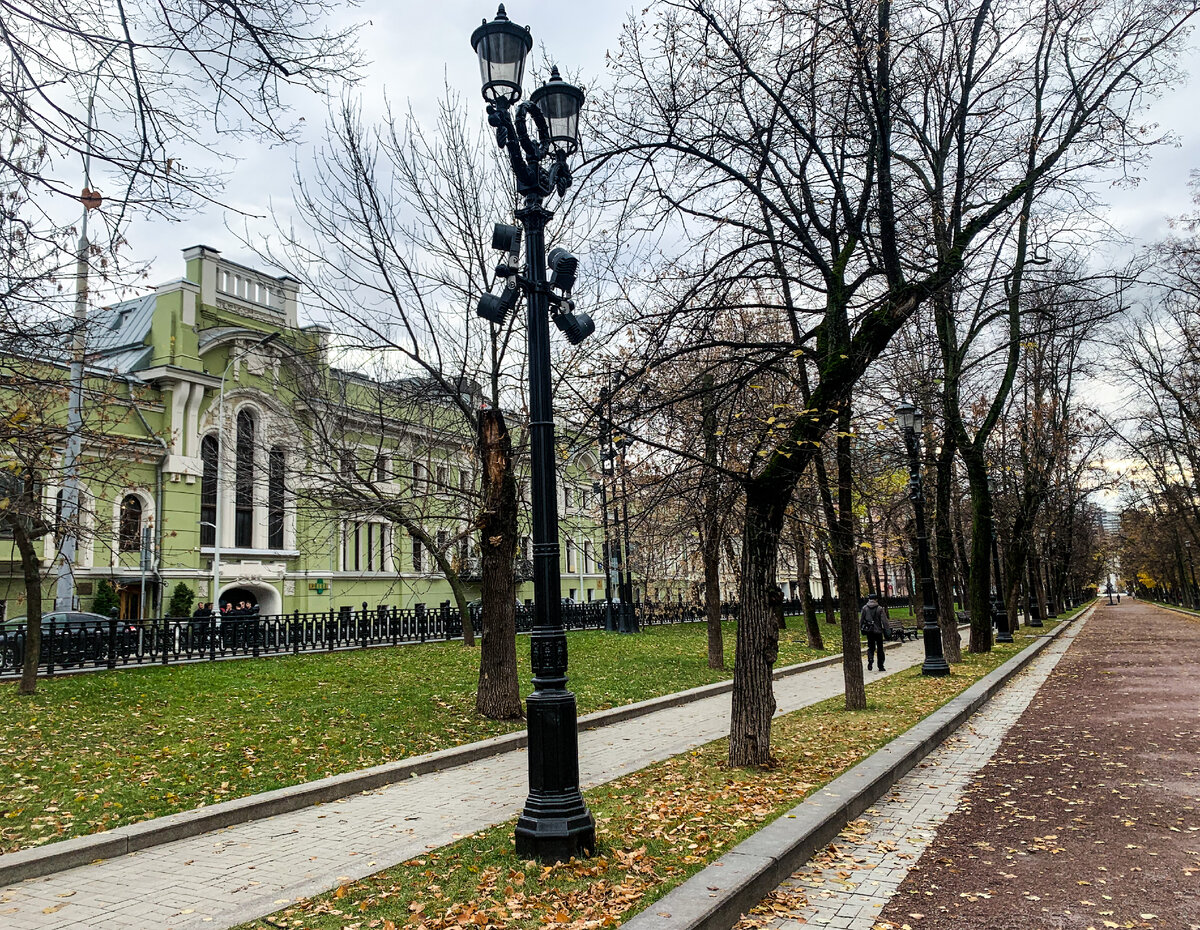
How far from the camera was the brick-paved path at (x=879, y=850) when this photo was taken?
16.3 feet

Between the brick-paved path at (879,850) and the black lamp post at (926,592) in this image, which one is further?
the black lamp post at (926,592)

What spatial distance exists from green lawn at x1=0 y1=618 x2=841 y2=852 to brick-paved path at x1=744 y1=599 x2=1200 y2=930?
5.70 metres

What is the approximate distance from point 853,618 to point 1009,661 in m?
9.81

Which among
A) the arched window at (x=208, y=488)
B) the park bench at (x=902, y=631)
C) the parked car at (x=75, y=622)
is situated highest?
the arched window at (x=208, y=488)

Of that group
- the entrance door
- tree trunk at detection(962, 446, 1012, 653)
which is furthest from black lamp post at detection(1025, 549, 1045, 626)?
the entrance door

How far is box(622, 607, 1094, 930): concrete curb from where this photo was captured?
4.47m

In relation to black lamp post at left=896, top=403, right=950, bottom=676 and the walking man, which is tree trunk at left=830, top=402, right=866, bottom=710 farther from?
the walking man

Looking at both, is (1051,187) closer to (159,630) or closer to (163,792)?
(163,792)

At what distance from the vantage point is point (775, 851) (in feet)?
18.0

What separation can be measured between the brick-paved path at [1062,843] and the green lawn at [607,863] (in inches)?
34.5

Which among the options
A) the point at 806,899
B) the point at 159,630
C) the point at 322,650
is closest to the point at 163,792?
the point at 806,899

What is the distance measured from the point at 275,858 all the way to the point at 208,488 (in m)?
30.4

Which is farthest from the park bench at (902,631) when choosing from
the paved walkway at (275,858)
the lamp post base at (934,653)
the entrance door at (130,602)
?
the entrance door at (130,602)

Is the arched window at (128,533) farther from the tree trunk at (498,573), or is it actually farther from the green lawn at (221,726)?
the tree trunk at (498,573)
